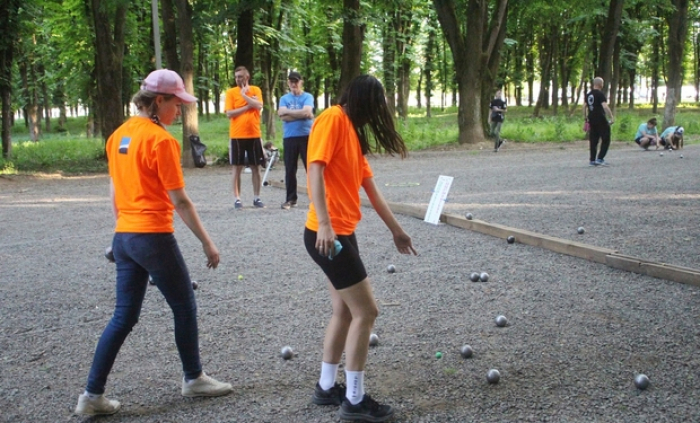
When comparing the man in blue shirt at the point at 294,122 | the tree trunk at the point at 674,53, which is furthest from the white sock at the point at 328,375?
the tree trunk at the point at 674,53

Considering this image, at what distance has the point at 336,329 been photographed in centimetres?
376

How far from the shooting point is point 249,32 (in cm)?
2006

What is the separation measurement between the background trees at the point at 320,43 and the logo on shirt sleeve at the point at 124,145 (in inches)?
564

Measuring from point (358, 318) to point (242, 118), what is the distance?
8.04 m

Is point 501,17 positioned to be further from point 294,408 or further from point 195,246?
point 294,408

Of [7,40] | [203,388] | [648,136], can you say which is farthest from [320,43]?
[203,388]

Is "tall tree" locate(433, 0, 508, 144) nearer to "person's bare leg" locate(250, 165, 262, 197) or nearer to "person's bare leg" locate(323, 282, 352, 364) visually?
"person's bare leg" locate(250, 165, 262, 197)

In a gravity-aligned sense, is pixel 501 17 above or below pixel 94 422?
above

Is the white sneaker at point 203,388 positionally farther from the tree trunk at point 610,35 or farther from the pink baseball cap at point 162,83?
the tree trunk at point 610,35

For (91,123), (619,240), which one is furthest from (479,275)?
(91,123)

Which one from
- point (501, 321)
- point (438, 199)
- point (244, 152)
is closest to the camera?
point (501, 321)

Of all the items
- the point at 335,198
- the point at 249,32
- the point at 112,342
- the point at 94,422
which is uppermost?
the point at 249,32

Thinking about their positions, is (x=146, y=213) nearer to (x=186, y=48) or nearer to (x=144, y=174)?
(x=144, y=174)

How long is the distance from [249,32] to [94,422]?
17.7 m
